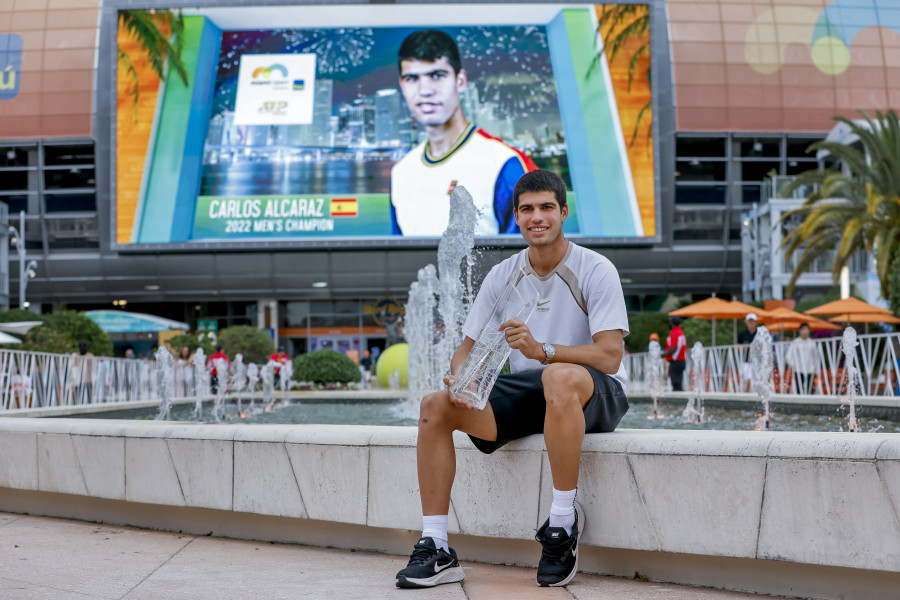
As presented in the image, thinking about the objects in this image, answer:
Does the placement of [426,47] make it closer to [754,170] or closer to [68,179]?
[754,170]

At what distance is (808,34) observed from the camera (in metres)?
39.9

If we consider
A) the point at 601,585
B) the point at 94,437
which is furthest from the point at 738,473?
the point at 94,437

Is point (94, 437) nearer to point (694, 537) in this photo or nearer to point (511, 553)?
point (511, 553)

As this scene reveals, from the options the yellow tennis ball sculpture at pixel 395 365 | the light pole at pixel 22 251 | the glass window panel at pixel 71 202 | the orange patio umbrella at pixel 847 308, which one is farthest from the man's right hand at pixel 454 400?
the glass window panel at pixel 71 202

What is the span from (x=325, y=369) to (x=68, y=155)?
1005 inches

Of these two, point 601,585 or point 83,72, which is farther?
point 83,72

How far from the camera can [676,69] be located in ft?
130

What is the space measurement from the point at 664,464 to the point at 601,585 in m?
0.49

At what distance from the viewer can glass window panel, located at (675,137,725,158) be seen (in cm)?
4081

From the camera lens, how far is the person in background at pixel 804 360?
13.4m

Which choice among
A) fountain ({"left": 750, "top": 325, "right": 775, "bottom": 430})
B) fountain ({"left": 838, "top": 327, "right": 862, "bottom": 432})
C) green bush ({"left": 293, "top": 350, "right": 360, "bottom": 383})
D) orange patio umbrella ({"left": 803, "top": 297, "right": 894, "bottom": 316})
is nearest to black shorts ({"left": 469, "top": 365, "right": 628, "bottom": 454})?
fountain ({"left": 838, "top": 327, "right": 862, "bottom": 432})

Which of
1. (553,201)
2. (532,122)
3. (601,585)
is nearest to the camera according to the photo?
(601,585)

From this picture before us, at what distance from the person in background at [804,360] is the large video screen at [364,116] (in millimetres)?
22002

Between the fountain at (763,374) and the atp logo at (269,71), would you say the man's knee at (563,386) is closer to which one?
the fountain at (763,374)
